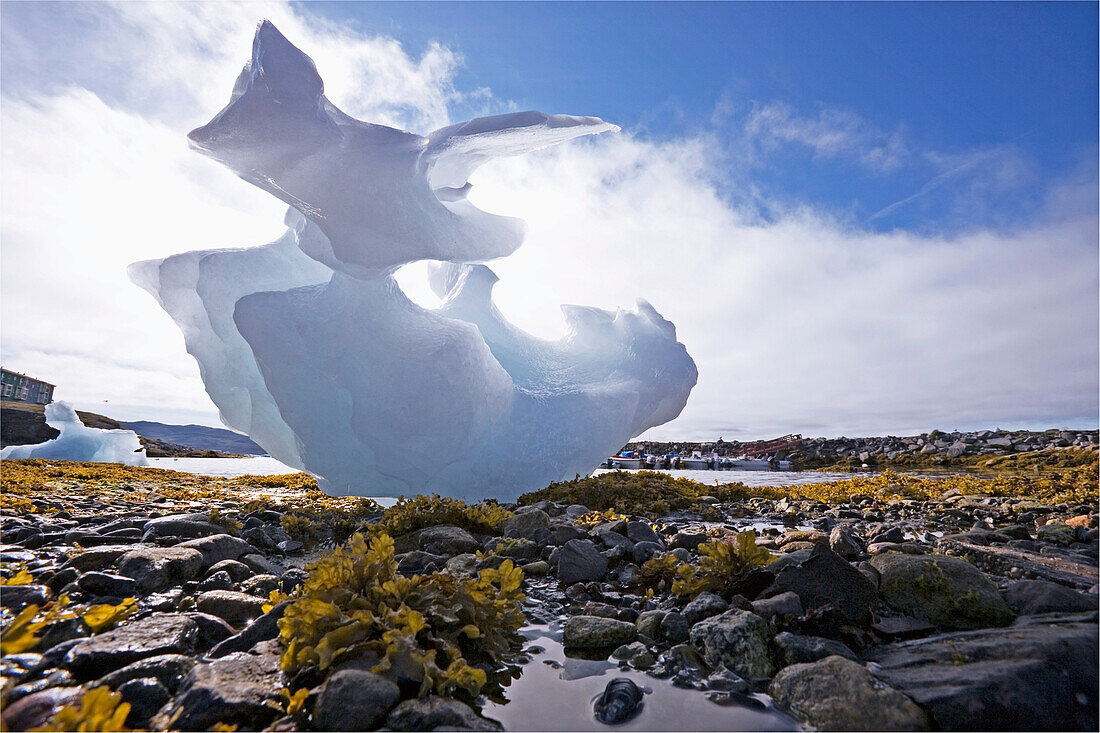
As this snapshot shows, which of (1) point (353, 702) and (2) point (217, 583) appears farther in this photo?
(2) point (217, 583)

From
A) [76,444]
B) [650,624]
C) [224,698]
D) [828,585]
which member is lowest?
[76,444]

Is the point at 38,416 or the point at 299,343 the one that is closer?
the point at 299,343

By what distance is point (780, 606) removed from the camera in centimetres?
286

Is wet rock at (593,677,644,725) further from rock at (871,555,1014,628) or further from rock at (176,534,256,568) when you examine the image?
rock at (176,534,256,568)

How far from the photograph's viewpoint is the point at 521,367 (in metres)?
10.6

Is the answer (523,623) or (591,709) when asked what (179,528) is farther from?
(591,709)

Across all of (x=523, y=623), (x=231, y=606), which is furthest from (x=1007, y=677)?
(x=231, y=606)

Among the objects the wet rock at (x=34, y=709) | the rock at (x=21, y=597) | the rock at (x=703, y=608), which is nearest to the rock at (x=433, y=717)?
the wet rock at (x=34, y=709)

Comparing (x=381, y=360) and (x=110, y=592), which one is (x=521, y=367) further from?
(x=110, y=592)

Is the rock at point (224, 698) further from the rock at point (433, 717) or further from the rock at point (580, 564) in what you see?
the rock at point (580, 564)

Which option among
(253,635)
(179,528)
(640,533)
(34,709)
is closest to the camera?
(34,709)

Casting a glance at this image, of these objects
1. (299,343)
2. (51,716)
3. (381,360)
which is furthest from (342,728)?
(299,343)

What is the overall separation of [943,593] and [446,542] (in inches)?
149

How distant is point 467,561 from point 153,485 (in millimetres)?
12911
